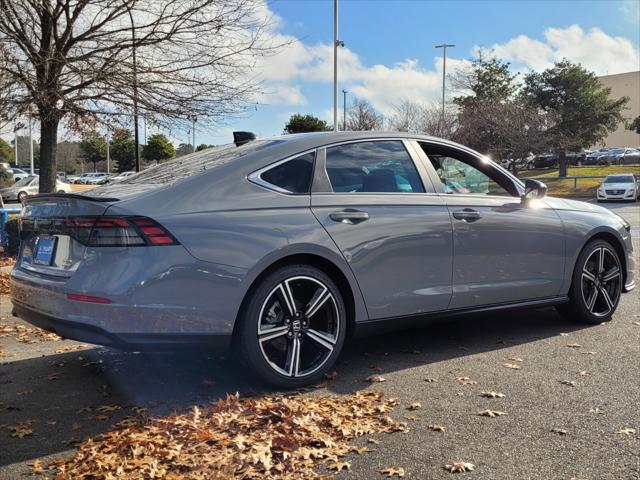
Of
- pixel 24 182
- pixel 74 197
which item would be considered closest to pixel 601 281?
pixel 74 197

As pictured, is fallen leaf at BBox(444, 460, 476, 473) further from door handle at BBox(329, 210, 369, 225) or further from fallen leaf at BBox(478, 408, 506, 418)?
door handle at BBox(329, 210, 369, 225)

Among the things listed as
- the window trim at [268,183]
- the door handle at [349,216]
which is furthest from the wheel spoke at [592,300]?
the window trim at [268,183]

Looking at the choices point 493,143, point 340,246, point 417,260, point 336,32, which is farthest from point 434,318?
point 493,143

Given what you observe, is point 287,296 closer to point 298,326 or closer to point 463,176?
point 298,326

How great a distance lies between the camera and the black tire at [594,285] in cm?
559

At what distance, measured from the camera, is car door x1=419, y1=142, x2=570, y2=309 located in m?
4.75

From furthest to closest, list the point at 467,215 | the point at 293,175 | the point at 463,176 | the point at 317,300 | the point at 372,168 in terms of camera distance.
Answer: the point at 463,176
the point at 467,215
the point at 372,168
the point at 293,175
the point at 317,300

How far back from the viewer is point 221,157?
170 inches

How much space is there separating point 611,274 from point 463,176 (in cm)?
197

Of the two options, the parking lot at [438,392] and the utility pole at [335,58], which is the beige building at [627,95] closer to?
the utility pole at [335,58]

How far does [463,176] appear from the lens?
16.5 ft

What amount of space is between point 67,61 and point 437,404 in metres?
7.99

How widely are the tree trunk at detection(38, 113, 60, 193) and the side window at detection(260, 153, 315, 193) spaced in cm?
768

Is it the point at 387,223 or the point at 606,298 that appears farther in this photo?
the point at 606,298
